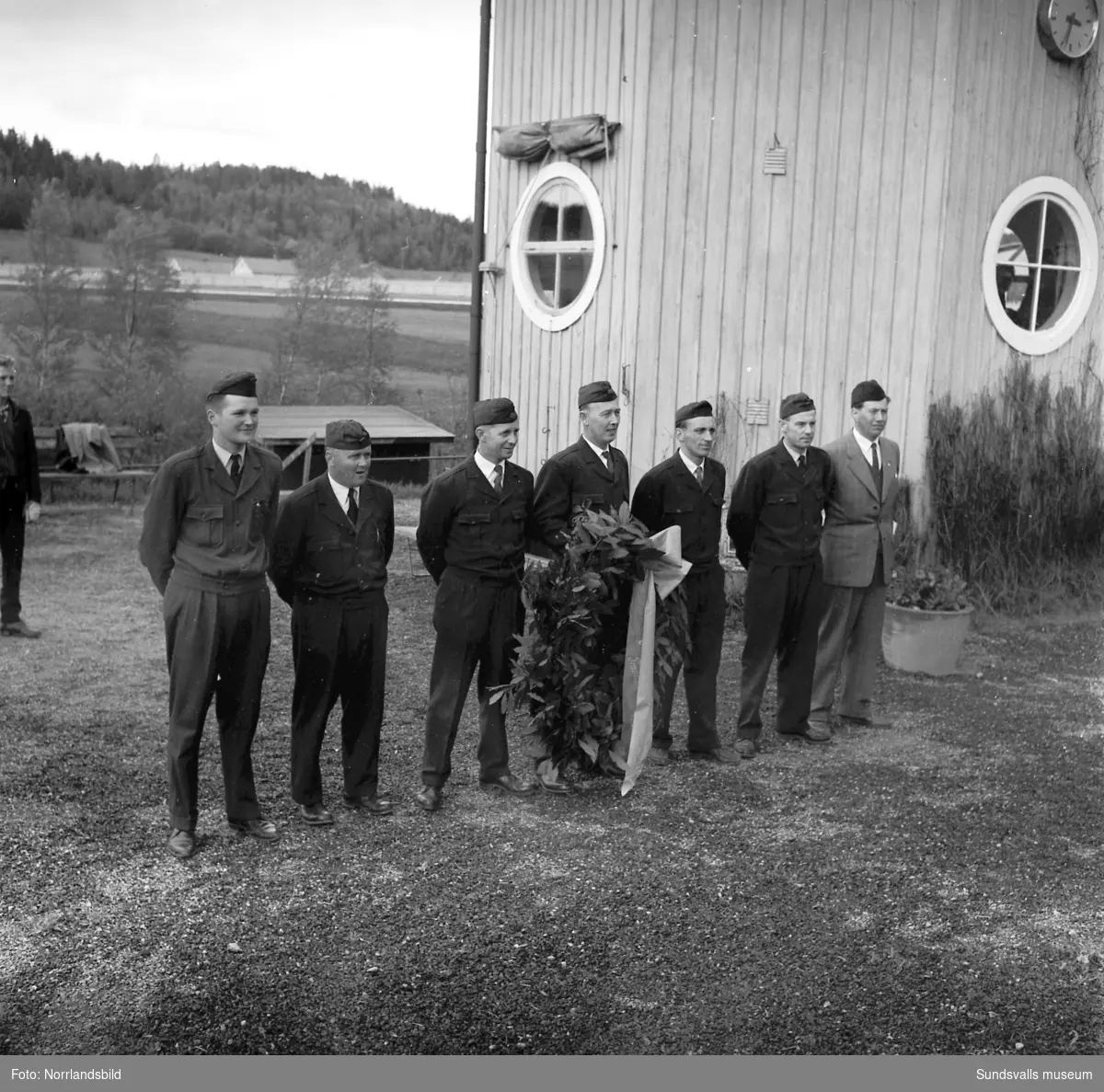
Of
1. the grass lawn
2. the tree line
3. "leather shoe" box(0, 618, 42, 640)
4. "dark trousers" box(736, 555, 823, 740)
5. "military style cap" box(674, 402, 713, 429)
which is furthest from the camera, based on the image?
the tree line

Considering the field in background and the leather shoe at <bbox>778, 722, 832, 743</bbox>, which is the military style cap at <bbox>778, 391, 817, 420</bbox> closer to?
the leather shoe at <bbox>778, 722, 832, 743</bbox>

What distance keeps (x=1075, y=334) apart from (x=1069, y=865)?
6057 millimetres

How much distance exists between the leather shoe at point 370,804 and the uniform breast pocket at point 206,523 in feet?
4.39

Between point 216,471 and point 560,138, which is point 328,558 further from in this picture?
point 560,138

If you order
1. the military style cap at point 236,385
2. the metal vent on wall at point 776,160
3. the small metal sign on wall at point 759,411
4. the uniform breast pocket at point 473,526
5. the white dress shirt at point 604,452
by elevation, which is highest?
the metal vent on wall at point 776,160

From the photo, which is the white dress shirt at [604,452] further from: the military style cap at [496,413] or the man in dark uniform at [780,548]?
the man in dark uniform at [780,548]

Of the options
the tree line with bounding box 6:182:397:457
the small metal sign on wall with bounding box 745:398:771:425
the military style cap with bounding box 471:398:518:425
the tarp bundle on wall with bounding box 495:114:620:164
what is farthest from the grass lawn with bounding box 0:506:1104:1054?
the tree line with bounding box 6:182:397:457

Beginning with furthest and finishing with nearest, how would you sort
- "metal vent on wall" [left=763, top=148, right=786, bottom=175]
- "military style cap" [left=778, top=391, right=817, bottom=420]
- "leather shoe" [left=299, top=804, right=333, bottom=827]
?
"metal vent on wall" [left=763, top=148, right=786, bottom=175] → "military style cap" [left=778, top=391, right=817, bottom=420] → "leather shoe" [left=299, top=804, right=333, bottom=827]

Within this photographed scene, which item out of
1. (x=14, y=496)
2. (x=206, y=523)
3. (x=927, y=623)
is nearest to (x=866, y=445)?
(x=927, y=623)

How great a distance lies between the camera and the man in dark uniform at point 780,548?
669 centimetres

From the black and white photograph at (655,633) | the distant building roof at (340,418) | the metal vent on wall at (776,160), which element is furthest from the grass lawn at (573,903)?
the distant building roof at (340,418)

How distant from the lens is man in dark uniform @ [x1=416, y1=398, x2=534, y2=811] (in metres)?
5.75

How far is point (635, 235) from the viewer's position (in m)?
9.61

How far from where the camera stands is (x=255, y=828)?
5.36 m
